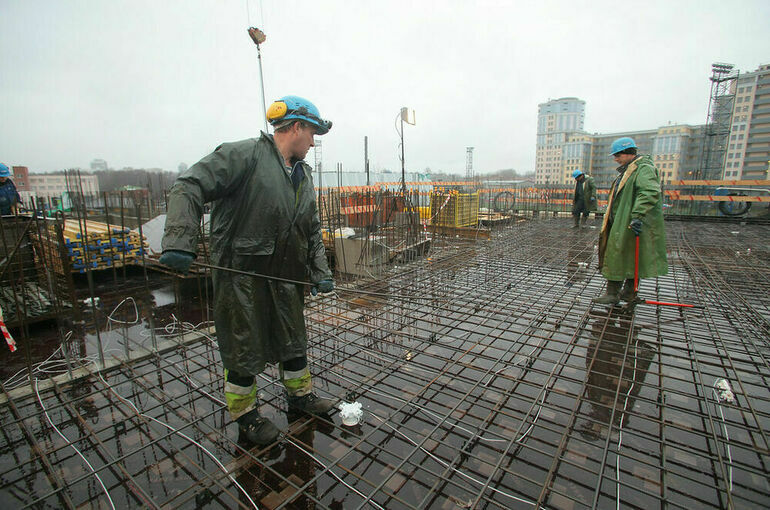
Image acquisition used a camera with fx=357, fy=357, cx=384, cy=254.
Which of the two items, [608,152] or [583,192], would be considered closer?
[583,192]

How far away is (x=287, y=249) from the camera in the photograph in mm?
2055

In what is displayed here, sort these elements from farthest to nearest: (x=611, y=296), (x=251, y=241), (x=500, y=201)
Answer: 1. (x=500, y=201)
2. (x=611, y=296)
3. (x=251, y=241)

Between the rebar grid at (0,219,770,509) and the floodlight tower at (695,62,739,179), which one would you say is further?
the floodlight tower at (695,62,739,179)

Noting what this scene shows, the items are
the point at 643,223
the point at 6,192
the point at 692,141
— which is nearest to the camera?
the point at 643,223

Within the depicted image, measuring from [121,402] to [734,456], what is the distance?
355cm

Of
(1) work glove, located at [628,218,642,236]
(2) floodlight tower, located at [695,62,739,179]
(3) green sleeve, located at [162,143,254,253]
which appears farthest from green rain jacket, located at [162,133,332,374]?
(2) floodlight tower, located at [695,62,739,179]

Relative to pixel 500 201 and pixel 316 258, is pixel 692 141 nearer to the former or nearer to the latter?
pixel 500 201

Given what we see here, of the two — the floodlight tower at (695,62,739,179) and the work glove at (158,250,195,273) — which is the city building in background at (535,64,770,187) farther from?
the work glove at (158,250,195,273)

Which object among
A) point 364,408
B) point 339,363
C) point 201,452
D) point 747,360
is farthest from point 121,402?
point 747,360

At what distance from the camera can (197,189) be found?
1712 millimetres

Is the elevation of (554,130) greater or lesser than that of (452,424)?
greater

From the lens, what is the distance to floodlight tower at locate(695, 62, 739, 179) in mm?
25094

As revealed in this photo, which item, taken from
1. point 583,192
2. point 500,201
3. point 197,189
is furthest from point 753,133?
point 197,189

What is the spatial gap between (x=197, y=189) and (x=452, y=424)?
1846mm
